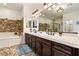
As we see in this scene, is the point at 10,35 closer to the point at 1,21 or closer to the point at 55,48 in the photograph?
the point at 1,21

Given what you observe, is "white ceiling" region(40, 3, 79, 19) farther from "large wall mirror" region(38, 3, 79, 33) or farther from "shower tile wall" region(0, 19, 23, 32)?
"shower tile wall" region(0, 19, 23, 32)

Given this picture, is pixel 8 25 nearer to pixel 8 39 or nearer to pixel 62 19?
pixel 8 39

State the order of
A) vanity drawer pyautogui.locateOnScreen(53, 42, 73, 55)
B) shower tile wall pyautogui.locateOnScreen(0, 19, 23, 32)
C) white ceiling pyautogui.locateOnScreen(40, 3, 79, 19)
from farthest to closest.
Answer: shower tile wall pyautogui.locateOnScreen(0, 19, 23, 32) → white ceiling pyautogui.locateOnScreen(40, 3, 79, 19) → vanity drawer pyautogui.locateOnScreen(53, 42, 73, 55)

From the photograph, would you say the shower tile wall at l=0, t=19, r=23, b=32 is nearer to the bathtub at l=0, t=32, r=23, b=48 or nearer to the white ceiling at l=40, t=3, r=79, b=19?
the bathtub at l=0, t=32, r=23, b=48

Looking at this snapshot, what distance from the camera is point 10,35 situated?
5.95 ft

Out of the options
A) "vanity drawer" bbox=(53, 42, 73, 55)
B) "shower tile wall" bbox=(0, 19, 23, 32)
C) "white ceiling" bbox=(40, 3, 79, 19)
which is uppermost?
"white ceiling" bbox=(40, 3, 79, 19)

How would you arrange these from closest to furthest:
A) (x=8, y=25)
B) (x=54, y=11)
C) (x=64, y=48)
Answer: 1. (x=64, y=48)
2. (x=8, y=25)
3. (x=54, y=11)

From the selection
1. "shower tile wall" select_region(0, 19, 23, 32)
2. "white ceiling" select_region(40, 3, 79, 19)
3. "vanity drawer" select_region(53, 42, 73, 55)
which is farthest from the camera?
"shower tile wall" select_region(0, 19, 23, 32)

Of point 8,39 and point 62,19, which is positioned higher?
point 62,19

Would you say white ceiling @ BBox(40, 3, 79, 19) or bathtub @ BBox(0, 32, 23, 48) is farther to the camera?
bathtub @ BBox(0, 32, 23, 48)

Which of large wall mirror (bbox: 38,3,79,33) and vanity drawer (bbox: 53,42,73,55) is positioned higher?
large wall mirror (bbox: 38,3,79,33)

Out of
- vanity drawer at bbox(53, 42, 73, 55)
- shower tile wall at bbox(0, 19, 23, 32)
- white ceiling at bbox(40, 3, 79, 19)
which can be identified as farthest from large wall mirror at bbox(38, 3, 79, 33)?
shower tile wall at bbox(0, 19, 23, 32)

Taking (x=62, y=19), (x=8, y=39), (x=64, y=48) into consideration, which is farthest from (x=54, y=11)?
(x=8, y=39)

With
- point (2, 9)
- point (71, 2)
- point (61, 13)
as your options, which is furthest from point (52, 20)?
point (2, 9)
